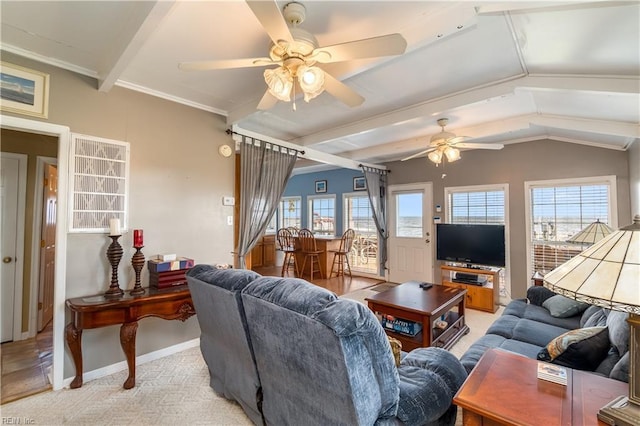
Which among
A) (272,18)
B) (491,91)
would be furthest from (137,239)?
(491,91)

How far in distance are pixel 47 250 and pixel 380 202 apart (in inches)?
208

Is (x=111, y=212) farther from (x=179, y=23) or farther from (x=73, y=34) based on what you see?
(x=179, y=23)

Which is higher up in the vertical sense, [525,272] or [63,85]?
[63,85]

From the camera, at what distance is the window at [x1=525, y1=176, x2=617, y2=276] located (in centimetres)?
376

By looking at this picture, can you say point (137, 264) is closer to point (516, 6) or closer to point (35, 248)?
point (35, 248)

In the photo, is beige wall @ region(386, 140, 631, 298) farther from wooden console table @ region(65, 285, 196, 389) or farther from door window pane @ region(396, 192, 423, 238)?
wooden console table @ region(65, 285, 196, 389)

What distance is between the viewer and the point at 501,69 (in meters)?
2.24

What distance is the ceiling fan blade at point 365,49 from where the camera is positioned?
1.32 m

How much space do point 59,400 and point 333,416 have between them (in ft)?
7.20

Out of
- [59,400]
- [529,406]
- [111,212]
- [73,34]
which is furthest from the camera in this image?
[111,212]

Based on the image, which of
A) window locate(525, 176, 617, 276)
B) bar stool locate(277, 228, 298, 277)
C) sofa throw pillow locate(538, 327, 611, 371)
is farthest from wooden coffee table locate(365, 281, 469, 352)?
bar stool locate(277, 228, 298, 277)

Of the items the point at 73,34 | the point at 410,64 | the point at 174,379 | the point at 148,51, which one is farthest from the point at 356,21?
the point at 174,379

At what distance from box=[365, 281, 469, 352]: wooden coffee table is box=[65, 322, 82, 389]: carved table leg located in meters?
2.53

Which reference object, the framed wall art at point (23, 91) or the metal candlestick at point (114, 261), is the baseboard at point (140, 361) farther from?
the framed wall art at point (23, 91)
